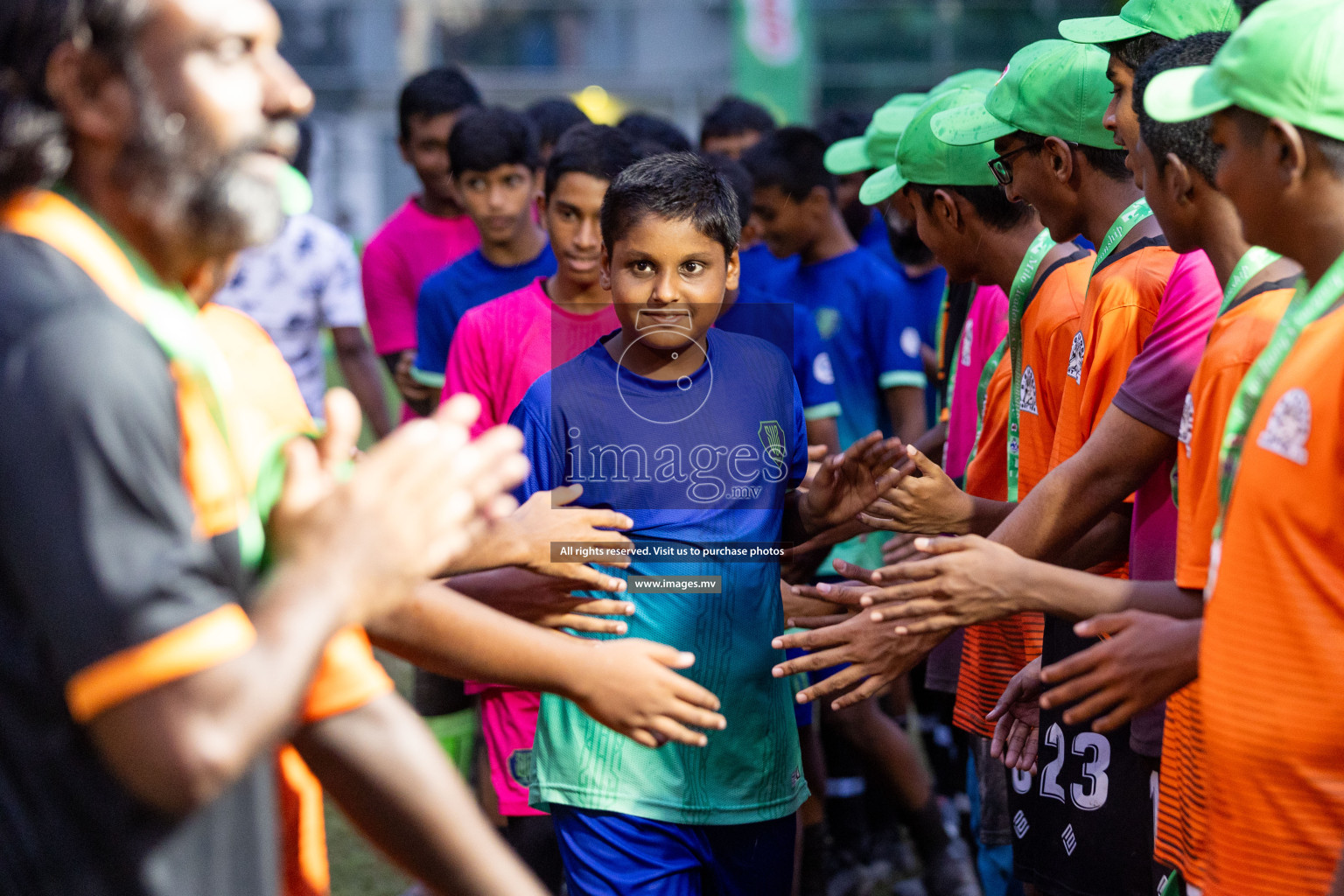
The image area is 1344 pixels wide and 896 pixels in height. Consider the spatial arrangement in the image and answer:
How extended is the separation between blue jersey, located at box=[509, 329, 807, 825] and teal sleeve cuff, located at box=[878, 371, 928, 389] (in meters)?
2.54

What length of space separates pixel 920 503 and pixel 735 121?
5541mm

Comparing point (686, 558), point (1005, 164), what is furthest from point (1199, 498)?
point (1005, 164)

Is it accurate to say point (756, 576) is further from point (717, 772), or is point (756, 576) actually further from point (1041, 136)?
point (1041, 136)

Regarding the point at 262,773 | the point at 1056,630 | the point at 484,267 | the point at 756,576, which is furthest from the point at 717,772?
the point at 484,267

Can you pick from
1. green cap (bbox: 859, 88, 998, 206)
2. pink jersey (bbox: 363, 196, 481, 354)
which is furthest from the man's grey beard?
pink jersey (bbox: 363, 196, 481, 354)

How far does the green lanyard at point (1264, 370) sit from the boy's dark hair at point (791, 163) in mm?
4005

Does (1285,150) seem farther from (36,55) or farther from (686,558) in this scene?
(36,55)

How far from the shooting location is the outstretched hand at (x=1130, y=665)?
237 cm

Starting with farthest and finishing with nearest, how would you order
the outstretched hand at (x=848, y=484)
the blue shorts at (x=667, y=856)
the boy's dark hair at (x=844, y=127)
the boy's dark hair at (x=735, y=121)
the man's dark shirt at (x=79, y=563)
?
1. the boy's dark hair at (x=735, y=121)
2. the boy's dark hair at (x=844, y=127)
3. the outstretched hand at (x=848, y=484)
4. the blue shorts at (x=667, y=856)
5. the man's dark shirt at (x=79, y=563)

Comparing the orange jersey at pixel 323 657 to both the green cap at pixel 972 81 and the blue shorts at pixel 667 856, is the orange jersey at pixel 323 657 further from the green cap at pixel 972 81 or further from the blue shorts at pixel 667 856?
the green cap at pixel 972 81

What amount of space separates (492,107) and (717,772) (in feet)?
13.0

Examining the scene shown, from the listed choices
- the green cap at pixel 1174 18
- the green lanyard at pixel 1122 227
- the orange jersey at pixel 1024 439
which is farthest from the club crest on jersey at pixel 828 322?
the green cap at pixel 1174 18

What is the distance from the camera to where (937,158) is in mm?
4000

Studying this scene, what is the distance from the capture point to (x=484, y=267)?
5.36 metres
